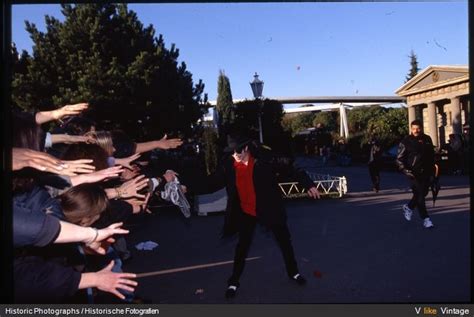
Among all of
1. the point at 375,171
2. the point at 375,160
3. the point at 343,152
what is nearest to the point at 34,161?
the point at 343,152

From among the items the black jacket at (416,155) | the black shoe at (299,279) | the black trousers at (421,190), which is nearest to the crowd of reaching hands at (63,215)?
the black shoe at (299,279)

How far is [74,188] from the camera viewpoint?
8.68ft

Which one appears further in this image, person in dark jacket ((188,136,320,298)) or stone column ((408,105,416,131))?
stone column ((408,105,416,131))

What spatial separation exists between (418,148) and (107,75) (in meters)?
4.05

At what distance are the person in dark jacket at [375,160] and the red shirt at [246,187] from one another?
4.13m

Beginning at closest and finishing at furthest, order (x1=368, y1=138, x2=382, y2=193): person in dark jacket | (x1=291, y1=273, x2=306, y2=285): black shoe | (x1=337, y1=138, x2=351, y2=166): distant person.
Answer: (x1=291, y1=273, x2=306, y2=285): black shoe, (x1=337, y1=138, x2=351, y2=166): distant person, (x1=368, y1=138, x2=382, y2=193): person in dark jacket

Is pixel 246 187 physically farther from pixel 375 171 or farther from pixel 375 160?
pixel 375 171

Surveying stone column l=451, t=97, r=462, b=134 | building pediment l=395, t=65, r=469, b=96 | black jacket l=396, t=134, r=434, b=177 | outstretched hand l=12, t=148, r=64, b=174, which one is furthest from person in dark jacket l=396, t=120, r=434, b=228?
outstretched hand l=12, t=148, r=64, b=174

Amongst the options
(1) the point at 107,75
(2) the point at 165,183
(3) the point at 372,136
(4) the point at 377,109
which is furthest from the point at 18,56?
(3) the point at 372,136

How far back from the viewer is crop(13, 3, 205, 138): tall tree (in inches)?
181

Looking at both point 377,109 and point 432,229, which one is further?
point 432,229

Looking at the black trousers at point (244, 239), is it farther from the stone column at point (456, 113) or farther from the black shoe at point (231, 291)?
the stone column at point (456, 113)

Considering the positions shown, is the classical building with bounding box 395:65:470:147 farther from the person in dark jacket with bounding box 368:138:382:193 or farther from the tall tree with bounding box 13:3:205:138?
the person in dark jacket with bounding box 368:138:382:193
